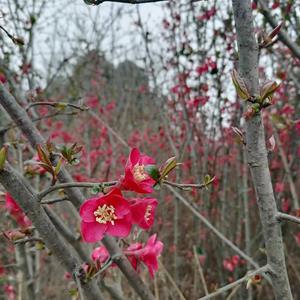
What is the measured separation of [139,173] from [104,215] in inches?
5.4

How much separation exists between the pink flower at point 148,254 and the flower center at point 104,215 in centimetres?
34

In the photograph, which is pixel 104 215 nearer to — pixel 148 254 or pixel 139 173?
pixel 139 173

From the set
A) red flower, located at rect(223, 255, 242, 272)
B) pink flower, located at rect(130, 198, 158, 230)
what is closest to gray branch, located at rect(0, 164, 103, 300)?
pink flower, located at rect(130, 198, 158, 230)

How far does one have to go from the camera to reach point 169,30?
374 centimetres

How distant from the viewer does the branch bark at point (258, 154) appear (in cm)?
96

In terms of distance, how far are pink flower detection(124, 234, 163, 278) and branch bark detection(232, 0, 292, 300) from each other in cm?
39

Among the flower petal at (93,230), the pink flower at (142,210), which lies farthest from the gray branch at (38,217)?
the pink flower at (142,210)

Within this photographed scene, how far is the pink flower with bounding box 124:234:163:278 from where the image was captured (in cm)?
132

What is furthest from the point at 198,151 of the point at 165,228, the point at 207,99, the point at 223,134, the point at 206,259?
the point at 165,228

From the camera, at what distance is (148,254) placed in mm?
1331

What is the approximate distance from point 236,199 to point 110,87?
3.78 metres

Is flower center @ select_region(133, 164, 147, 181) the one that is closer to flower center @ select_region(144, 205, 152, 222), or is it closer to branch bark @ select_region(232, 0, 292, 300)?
flower center @ select_region(144, 205, 152, 222)

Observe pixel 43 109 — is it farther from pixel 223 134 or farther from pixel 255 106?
pixel 255 106

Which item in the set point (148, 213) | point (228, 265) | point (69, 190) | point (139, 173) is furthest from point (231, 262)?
point (139, 173)
